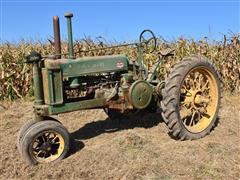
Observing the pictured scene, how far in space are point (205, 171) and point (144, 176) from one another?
0.70 m

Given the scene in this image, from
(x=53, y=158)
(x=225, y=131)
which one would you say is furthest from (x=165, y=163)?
(x=225, y=131)

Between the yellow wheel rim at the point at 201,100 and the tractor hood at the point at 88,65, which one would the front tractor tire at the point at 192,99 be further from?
the tractor hood at the point at 88,65

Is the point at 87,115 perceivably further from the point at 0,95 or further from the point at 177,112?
the point at 0,95

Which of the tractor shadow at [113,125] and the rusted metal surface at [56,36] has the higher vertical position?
the rusted metal surface at [56,36]

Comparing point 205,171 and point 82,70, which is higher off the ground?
point 82,70

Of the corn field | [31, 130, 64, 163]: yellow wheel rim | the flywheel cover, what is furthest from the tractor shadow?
the corn field

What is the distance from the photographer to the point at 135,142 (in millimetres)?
5250

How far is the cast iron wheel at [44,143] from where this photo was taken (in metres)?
4.66

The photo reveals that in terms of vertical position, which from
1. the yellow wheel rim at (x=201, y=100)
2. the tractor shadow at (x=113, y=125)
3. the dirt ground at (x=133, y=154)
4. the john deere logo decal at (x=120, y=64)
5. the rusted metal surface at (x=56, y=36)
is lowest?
the dirt ground at (x=133, y=154)

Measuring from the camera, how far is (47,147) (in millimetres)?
4777

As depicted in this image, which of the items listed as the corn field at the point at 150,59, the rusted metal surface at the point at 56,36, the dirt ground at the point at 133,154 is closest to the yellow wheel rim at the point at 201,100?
the dirt ground at the point at 133,154

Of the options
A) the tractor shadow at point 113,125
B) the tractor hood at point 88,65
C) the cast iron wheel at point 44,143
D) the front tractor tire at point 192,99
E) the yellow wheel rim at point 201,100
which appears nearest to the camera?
the cast iron wheel at point 44,143

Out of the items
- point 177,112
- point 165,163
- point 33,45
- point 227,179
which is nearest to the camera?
point 227,179

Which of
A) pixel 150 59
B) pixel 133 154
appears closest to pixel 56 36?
pixel 133 154
